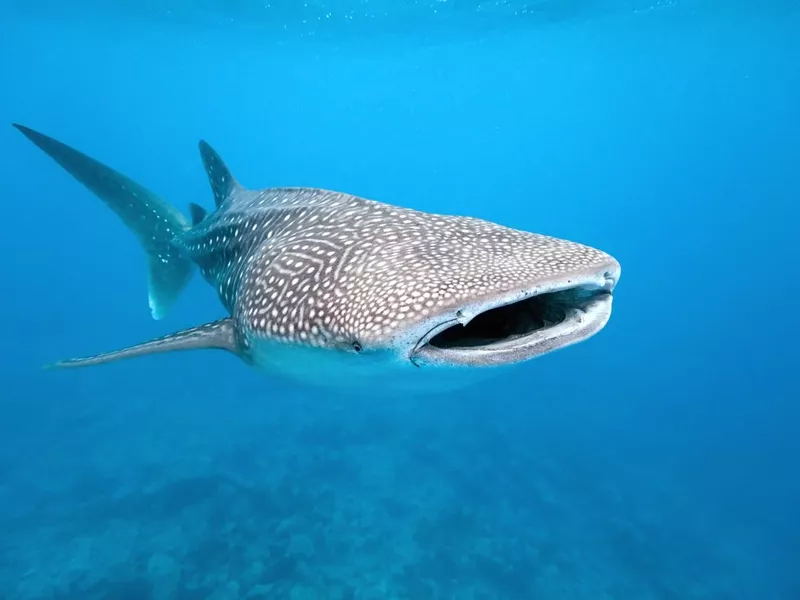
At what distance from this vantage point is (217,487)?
31.7 feet

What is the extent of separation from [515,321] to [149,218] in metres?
5.30

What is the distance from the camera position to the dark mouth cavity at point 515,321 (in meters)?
2.51

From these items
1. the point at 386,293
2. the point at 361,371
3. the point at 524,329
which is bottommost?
the point at 361,371

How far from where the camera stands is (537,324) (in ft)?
9.00

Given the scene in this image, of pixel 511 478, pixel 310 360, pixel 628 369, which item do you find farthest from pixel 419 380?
pixel 628 369

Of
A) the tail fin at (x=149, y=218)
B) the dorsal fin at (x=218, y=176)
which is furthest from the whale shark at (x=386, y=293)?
the dorsal fin at (x=218, y=176)

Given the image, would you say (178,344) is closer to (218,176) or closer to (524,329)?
(524,329)

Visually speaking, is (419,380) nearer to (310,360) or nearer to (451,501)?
(310,360)

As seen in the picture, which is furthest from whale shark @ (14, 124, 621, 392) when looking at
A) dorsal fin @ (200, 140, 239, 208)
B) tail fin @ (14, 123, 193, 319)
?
dorsal fin @ (200, 140, 239, 208)

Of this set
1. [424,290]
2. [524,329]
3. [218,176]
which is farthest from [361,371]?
[218,176]

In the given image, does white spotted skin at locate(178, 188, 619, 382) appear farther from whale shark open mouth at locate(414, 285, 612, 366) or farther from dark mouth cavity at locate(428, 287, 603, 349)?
dark mouth cavity at locate(428, 287, 603, 349)

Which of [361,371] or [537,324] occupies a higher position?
[537,324]

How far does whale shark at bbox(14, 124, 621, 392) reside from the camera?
2.11 meters

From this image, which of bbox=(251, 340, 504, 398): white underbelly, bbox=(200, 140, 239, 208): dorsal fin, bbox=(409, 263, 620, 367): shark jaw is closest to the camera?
bbox=(409, 263, 620, 367): shark jaw
